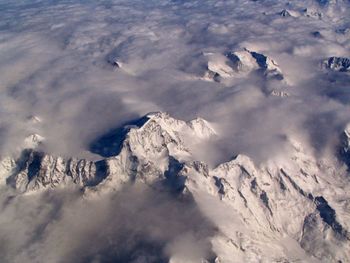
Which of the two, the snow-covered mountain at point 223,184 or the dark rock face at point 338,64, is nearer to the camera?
the snow-covered mountain at point 223,184

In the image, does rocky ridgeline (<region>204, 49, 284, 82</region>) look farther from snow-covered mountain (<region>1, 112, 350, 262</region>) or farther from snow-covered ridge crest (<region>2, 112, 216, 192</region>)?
snow-covered ridge crest (<region>2, 112, 216, 192</region>)

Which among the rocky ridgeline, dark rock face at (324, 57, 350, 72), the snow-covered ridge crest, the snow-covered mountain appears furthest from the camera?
dark rock face at (324, 57, 350, 72)

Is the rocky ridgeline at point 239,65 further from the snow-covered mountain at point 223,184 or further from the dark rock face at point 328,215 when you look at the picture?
the dark rock face at point 328,215

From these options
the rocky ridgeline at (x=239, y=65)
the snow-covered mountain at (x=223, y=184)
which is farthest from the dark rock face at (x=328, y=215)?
the rocky ridgeline at (x=239, y=65)

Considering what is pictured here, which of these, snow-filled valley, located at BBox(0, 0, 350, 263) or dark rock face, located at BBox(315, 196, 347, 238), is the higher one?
snow-filled valley, located at BBox(0, 0, 350, 263)

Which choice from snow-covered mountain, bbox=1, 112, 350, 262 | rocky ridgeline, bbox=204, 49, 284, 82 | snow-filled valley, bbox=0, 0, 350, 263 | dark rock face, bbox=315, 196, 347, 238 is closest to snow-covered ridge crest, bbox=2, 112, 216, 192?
snow-covered mountain, bbox=1, 112, 350, 262

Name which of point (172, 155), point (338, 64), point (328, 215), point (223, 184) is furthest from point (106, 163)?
point (338, 64)
